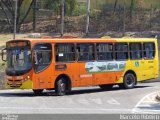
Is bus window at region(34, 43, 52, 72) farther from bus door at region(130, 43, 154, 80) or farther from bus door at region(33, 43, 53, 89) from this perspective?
bus door at region(130, 43, 154, 80)

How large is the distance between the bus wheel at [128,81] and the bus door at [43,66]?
6.38 meters

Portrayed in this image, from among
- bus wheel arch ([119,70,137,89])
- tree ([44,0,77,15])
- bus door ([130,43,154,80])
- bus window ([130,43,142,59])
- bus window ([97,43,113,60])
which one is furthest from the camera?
tree ([44,0,77,15])

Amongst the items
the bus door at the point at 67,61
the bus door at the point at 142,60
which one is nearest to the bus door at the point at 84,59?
the bus door at the point at 67,61

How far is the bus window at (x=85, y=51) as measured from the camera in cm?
2908

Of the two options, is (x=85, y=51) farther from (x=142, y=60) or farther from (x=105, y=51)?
(x=142, y=60)

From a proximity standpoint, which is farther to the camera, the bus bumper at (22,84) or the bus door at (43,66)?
the bus door at (43,66)

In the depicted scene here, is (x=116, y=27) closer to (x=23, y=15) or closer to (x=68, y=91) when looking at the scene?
(x=23, y=15)

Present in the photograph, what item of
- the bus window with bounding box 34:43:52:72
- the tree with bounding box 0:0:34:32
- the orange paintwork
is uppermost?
the tree with bounding box 0:0:34:32

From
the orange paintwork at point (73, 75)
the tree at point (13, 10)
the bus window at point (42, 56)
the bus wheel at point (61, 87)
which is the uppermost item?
the tree at point (13, 10)

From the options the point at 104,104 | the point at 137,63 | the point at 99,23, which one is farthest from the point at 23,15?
the point at 104,104

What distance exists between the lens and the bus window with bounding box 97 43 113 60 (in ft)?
99.3

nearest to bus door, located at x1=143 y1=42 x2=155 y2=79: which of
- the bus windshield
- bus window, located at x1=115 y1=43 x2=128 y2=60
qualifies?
bus window, located at x1=115 y1=43 x2=128 y2=60

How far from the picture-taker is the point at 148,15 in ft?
192

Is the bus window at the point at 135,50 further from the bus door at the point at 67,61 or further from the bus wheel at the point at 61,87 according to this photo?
the bus wheel at the point at 61,87
